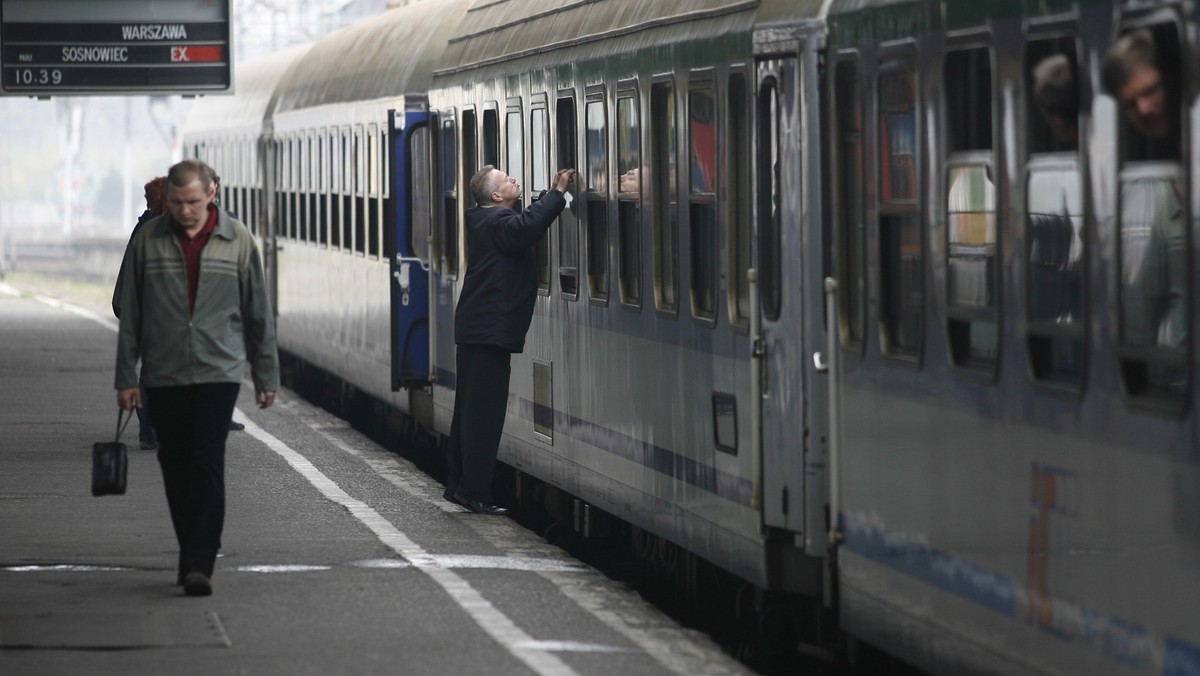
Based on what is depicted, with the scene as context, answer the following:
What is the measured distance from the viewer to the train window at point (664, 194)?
10.2 metres

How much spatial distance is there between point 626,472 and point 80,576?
2522 mm

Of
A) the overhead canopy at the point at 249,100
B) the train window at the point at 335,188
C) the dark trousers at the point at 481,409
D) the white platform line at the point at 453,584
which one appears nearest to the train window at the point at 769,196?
the white platform line at the point at 453,584

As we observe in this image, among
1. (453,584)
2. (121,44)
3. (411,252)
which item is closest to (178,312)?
(453,584)

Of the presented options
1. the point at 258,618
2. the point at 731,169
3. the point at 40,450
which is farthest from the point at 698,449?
the point at 40,450

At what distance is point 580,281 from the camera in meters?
12.0

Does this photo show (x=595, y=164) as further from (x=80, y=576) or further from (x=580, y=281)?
(x=80, y=576)

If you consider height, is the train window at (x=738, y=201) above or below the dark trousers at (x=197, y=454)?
above

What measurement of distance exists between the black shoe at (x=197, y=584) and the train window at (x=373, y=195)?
908 centimetres

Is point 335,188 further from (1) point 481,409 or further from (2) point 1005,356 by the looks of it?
(2) point 1005,356

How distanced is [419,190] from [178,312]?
24.7 feet

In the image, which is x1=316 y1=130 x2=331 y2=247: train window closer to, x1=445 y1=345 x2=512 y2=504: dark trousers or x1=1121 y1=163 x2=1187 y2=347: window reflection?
x1=445 y1=345 x2=512 y2=504: dark trousers

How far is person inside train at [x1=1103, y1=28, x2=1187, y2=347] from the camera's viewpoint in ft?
18.3

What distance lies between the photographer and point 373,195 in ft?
61.8

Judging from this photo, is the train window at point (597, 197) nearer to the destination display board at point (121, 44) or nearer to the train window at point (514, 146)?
the train window at point (514, 146)
